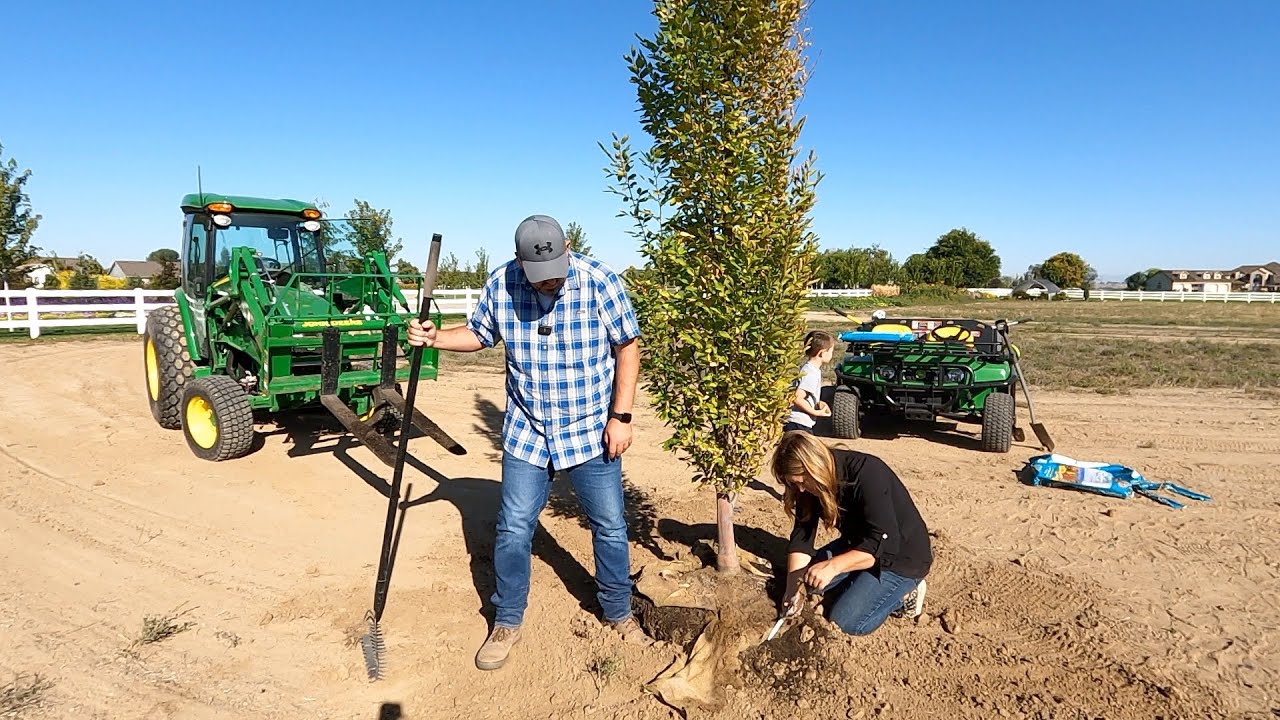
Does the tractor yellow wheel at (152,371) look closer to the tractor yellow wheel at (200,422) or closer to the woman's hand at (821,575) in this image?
the tractor yellow wheel at (200,422)

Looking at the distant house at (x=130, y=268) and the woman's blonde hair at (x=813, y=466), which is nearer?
the woman's blonde hair at (x=813, y=466)

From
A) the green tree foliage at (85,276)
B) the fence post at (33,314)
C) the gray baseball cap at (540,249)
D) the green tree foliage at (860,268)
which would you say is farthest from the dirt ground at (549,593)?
the green tree foliage at (860,268)

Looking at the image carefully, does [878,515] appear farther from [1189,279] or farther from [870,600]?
[1189,279]

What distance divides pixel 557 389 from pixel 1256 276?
125m

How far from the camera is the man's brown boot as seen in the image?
11.3 ft

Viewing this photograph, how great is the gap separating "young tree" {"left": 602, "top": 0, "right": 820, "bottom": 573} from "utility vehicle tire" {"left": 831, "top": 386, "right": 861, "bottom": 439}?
412 centimetres

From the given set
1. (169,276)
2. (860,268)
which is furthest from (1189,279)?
(169,276)

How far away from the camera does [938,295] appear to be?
52219 millimetres

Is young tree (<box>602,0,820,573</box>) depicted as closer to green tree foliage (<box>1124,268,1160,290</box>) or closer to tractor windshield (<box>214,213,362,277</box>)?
tractor windshield (<box>214,213,362,277</box>)

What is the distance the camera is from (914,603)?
378cm

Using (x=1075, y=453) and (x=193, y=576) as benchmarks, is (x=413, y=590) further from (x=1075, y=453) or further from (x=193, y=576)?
(x=1075, y=453)

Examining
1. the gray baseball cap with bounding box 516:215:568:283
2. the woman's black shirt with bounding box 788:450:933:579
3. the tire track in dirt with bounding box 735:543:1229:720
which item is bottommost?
the tire track in dirt with bounding box 735:543:1229:720

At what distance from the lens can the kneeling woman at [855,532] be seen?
342 cm

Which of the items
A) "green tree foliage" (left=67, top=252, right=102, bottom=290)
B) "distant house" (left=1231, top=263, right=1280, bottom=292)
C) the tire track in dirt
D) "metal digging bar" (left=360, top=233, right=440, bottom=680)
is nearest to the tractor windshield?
"metal digging bar" (left=360, top=233, right=440, bottom=680)
